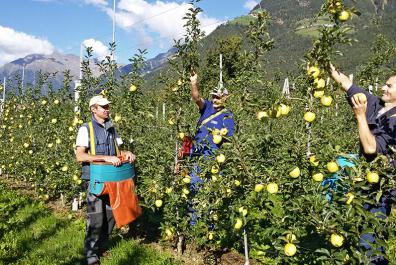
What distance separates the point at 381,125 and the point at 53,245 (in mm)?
4415

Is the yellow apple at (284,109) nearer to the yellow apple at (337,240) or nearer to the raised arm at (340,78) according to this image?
the raised arm at (340,78)

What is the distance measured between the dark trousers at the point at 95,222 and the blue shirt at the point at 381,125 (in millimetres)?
2940

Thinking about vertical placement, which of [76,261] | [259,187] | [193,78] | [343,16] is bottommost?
[76,261]

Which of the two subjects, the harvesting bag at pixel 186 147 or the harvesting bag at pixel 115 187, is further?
the harvesting bag at pixel 186 147

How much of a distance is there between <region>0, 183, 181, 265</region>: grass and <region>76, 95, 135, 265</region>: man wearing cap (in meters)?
0.36

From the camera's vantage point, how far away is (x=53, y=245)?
204 inches

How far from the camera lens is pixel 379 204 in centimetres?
280

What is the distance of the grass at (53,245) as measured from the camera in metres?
4.62

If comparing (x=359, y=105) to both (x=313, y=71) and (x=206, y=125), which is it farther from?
(x=206, y=125)

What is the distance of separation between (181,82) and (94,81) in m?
2.46

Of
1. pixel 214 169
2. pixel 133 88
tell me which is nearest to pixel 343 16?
pixel 214 169

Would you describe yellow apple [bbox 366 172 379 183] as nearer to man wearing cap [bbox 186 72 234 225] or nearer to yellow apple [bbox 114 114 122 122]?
man wearing cap [bbox 186 72 234 225]

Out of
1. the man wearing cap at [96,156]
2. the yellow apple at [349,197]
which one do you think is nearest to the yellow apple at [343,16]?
the yellow apple at [349,197]

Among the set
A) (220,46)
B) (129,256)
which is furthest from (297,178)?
(220,46)
